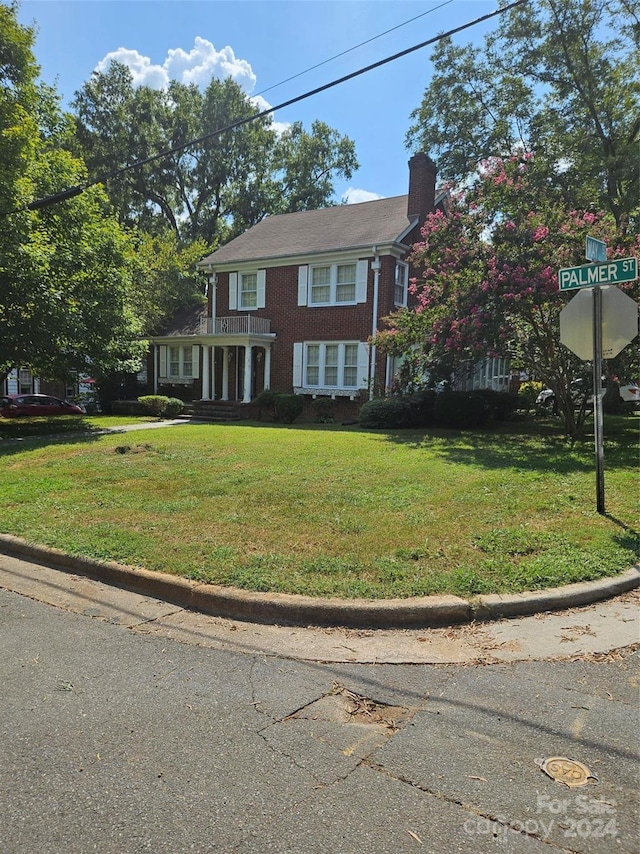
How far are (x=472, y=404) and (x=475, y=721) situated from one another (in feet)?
46.3

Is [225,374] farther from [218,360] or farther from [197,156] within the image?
[197,156]

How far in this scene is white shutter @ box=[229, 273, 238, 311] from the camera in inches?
922

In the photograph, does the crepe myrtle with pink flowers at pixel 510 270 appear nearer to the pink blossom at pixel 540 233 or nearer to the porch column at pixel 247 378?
the pink blossom at pixel 540 233

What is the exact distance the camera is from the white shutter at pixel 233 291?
2342 cm

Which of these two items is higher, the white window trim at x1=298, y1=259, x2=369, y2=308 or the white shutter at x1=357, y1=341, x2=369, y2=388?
the white window trim at x1=298, y1=259, x2=369, y2=308

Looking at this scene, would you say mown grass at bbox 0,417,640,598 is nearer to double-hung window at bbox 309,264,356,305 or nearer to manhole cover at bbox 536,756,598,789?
manhole cover at bbox 536,756,598,789

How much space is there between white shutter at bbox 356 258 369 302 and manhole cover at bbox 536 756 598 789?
1868 centimetres

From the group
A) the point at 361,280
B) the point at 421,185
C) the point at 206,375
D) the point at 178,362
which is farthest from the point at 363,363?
the point at 178,362

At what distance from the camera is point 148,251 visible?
2844cm

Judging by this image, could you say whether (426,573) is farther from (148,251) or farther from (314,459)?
(148,251)

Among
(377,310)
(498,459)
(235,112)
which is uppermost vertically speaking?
(235,112)

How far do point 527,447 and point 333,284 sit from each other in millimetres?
11544

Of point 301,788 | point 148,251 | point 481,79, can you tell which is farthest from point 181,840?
point 148,251

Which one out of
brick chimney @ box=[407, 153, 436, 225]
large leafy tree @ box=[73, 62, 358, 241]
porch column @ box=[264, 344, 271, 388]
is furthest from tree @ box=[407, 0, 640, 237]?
large leafy tree @ box=[73, 62, 358, 241]
